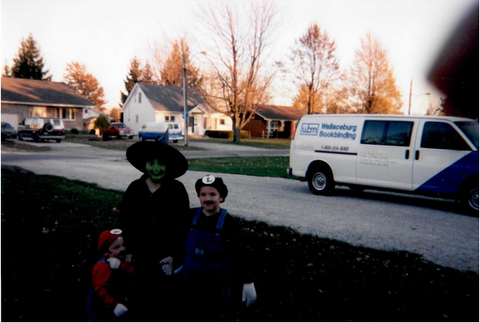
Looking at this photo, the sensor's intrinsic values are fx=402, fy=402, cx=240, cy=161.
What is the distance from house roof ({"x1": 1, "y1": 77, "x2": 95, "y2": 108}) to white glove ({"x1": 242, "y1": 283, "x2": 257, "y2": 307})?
112ft

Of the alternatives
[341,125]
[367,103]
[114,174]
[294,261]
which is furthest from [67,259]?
[114,174]

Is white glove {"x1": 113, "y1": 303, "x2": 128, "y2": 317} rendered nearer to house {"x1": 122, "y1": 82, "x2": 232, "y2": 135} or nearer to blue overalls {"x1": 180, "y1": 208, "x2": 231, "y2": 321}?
blue overalls {"x1": 180, "y1": 208, "x2": 231, "y2": 321}

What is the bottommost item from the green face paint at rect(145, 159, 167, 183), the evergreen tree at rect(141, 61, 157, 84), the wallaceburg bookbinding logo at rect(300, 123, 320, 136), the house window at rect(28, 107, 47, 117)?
the green face paint at rect(145, 159, 167, 183)

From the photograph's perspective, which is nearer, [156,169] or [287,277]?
[156,169]

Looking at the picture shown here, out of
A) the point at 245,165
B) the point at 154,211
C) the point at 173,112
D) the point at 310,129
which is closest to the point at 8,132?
the point at 245,165

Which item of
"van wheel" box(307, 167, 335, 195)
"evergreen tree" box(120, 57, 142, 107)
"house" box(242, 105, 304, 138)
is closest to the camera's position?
"evergreen tree" box(120, 57, 142, 107)

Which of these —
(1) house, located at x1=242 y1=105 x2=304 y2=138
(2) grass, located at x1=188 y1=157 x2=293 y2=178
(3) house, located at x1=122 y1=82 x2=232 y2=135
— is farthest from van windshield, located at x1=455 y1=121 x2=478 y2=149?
(2) grass, located at x1=188 y1=157 x2=293 y2=178

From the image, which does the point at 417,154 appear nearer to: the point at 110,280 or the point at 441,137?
the point at 441,137

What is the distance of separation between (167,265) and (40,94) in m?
37.6

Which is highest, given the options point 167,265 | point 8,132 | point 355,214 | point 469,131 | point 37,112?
point 37,112

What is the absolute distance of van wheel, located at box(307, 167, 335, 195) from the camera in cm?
887

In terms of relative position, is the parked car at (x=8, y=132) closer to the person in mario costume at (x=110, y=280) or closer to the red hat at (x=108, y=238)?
the person in mario costume at (x=110, y=280)

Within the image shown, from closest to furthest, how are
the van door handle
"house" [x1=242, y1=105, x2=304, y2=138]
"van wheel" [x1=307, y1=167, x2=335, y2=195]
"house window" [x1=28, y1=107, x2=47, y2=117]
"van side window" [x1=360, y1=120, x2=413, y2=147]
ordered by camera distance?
"house" [x1=242, y1=105, x2=304, y2=138] → the van door handle → "van side window" [x1=360, y1=120, x2=413, y2=147] → "van wheel" [x1=307, y1=167, x2=335, y2=195] → "house window" [x1=28, y1=107, x2=47, y2=117]

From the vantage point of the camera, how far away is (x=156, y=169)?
4.87 ft
